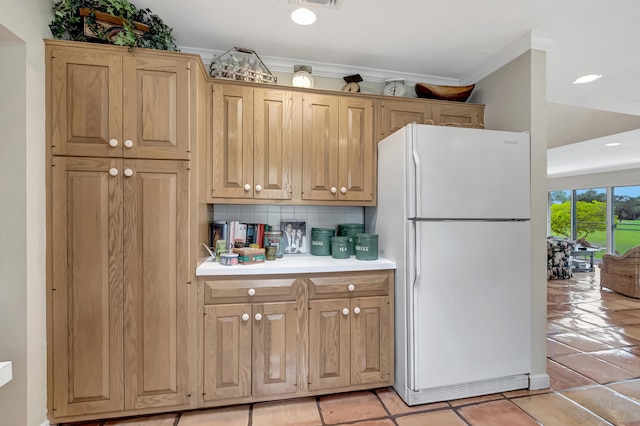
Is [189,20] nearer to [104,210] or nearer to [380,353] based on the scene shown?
[104,210]

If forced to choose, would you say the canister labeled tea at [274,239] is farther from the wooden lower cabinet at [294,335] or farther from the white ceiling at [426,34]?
the white ceiling at [426,34]

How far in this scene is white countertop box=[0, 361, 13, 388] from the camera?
56.3 inches

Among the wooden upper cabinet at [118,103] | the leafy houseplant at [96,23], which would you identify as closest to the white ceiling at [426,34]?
the leafy houseplant at [96,23]

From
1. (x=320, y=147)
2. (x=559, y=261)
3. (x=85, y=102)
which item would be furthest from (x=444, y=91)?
(x=559, y=261)

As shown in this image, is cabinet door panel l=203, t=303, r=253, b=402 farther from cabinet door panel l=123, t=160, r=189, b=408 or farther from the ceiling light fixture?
the ceiling light fixture

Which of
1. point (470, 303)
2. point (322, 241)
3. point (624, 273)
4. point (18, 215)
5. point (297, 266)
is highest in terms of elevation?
point (18, 215)

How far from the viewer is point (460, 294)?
6.62ft

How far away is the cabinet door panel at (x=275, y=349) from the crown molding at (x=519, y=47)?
241 cm

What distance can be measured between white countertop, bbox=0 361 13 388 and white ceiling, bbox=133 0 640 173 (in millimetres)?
2089

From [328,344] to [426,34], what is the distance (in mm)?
2246

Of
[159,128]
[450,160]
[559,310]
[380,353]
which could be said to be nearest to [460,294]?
[380,353]

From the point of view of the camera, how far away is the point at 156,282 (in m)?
1.81

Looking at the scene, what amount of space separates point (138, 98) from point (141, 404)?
1.81m

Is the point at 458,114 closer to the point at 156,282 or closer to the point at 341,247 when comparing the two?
the point at 341,247
